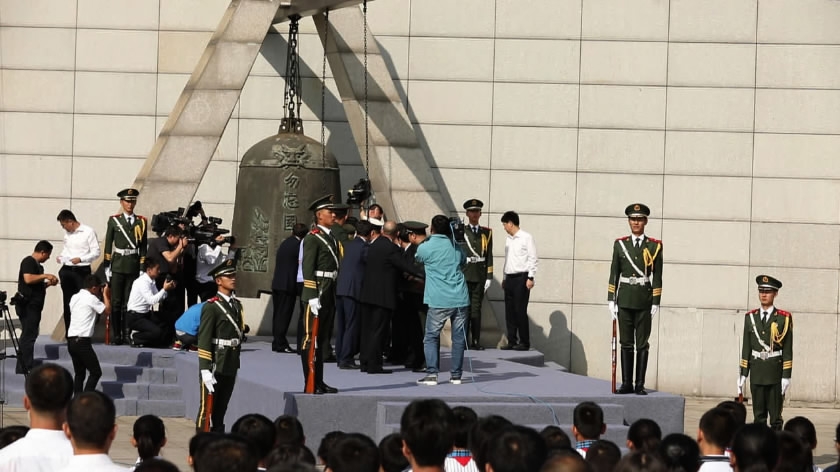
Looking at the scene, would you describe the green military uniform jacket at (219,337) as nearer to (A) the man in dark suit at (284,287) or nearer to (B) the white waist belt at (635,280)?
(B) the white waist belt at (635,280)

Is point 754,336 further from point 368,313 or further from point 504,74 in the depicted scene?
point 504,74

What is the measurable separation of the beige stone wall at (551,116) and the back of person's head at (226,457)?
14.2m

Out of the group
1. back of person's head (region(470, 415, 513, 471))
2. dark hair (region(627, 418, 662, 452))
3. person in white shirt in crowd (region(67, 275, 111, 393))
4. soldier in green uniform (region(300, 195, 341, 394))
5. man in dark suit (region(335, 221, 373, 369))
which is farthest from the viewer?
man in dark suit (region(335, 221, 373, 369))

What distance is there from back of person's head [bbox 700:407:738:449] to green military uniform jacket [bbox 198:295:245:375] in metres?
4.89

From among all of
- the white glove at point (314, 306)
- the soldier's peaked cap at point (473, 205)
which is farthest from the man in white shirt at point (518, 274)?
the white glove at point (314, 306)

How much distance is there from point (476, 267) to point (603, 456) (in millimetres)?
10496

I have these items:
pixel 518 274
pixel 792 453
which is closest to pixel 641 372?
pixel 518 274

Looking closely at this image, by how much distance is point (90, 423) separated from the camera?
5676mm

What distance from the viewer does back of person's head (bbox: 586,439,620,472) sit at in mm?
6898

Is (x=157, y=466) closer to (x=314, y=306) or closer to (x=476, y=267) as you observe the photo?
(x=314, y=306)

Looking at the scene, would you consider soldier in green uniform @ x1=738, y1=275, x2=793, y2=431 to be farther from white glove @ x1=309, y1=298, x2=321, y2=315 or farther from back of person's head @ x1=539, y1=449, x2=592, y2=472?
back of person's head @ x1=539, y1=449, x2=592, y2=472

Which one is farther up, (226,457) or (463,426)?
(226,457)

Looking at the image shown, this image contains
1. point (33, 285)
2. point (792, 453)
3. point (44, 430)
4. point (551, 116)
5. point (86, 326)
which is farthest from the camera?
point (551, 116)

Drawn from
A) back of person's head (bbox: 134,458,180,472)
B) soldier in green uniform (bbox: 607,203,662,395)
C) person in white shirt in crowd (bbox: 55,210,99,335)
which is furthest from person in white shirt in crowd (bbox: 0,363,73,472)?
person in white shirt in crowd (bbox: 55,210,99,335)
